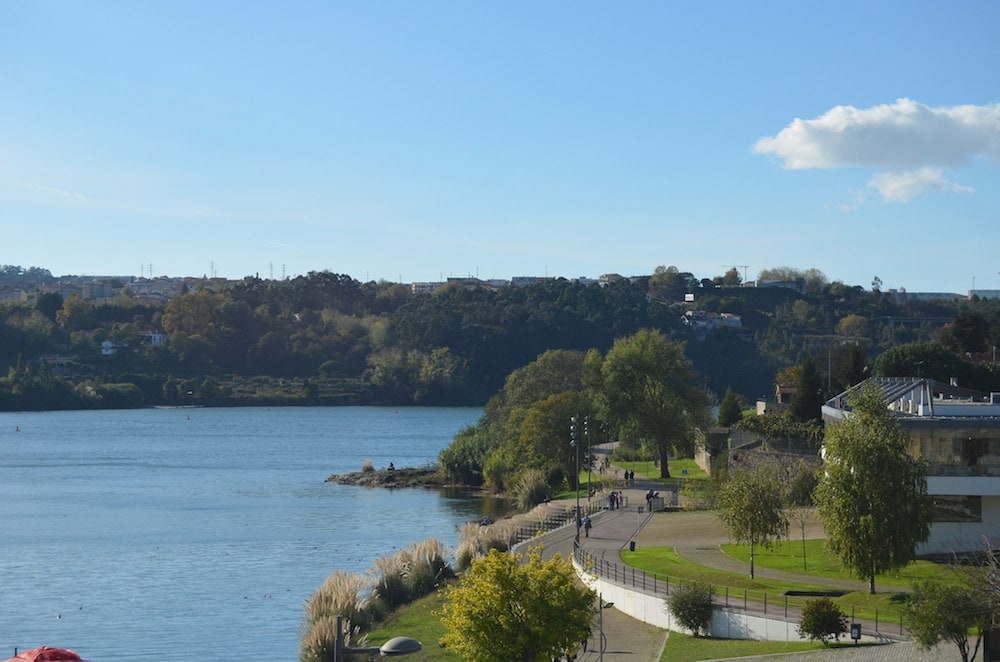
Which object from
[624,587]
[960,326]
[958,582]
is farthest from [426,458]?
[958,582]

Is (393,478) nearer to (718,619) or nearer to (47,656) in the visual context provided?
(718,619)

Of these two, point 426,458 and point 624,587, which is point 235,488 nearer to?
point 426,458

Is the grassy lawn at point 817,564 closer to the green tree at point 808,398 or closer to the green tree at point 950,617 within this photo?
the green tree at point 950,617

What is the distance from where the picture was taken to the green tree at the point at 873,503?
119ft

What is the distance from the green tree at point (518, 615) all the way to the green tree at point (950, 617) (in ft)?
24.2

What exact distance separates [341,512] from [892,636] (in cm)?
4819

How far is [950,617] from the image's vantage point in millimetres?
27766


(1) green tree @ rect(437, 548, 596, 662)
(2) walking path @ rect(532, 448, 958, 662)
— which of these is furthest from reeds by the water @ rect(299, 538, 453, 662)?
(1) green tree @ rect(437, 548, 596, 662)

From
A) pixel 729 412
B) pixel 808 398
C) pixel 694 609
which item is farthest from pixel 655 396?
pixel 694 609

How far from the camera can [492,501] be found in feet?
262

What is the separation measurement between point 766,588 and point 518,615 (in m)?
10.9

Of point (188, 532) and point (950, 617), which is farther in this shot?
point (188, 532)

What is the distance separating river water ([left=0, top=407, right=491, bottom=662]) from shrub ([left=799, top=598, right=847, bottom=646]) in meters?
16.1

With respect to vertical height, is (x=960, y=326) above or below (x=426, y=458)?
above
